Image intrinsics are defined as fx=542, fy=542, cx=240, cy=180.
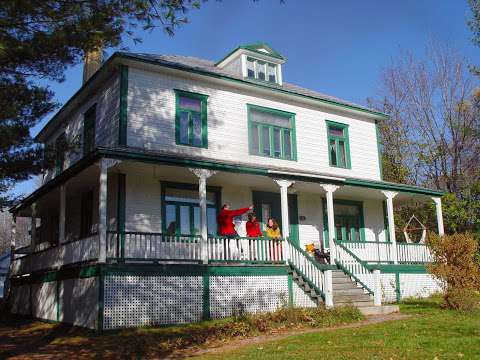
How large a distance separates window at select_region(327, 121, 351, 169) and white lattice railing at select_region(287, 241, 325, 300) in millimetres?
5874

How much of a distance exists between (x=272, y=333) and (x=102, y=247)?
466 cm

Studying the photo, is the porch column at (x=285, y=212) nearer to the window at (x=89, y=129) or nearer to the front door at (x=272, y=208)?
the front door at (x=272, y=208)

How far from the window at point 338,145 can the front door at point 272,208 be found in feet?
8.68

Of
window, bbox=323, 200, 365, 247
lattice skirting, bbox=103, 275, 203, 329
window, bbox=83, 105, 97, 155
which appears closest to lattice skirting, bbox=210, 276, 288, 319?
lattice skirting, bbox=103, 275, 203, 329

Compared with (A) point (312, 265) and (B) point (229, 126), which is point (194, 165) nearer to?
(B) point (229, 126)

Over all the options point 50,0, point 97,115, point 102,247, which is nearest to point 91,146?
point 97,115

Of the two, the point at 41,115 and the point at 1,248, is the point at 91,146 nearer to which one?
the point at 41,115

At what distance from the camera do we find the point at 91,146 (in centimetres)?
Answer: 1925

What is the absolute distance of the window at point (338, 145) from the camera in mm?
21656

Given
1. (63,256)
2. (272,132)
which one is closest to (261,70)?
(272,132)

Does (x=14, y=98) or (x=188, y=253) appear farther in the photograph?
(x=188, y=253)

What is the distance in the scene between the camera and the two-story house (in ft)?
47.0

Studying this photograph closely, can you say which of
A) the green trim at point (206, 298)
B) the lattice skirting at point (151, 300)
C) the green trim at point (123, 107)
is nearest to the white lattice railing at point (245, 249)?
the green trim at point (206, 298)

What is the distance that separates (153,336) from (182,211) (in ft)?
19.2
